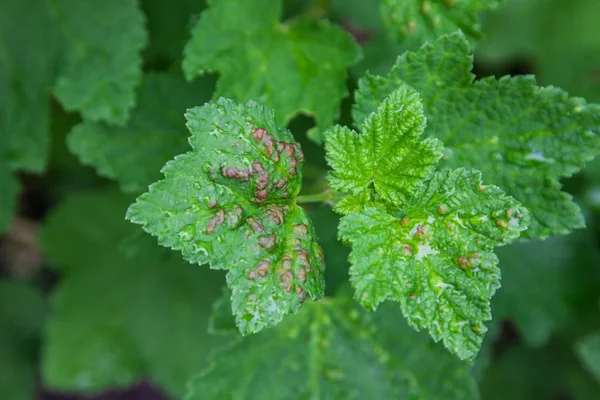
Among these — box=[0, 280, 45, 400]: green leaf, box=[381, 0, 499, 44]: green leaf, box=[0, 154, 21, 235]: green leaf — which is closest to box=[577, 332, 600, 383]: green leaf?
box=[381, 0, 499, 44]: green leaf

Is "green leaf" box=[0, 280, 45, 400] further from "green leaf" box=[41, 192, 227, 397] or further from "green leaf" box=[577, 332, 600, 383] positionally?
"green leaf" box=[577, 332, 600, 383]

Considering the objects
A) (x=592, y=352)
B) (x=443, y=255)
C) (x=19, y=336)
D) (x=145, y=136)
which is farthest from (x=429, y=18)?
(x=19, y=336)

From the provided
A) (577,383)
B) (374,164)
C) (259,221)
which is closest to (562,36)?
(577,383)

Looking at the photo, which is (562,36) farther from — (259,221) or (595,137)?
(259,221)

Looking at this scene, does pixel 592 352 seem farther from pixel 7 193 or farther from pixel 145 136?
pixel 7 193

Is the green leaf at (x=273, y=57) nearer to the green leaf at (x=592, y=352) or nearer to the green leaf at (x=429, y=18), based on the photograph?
the green leaf at (x=429, y=18)
